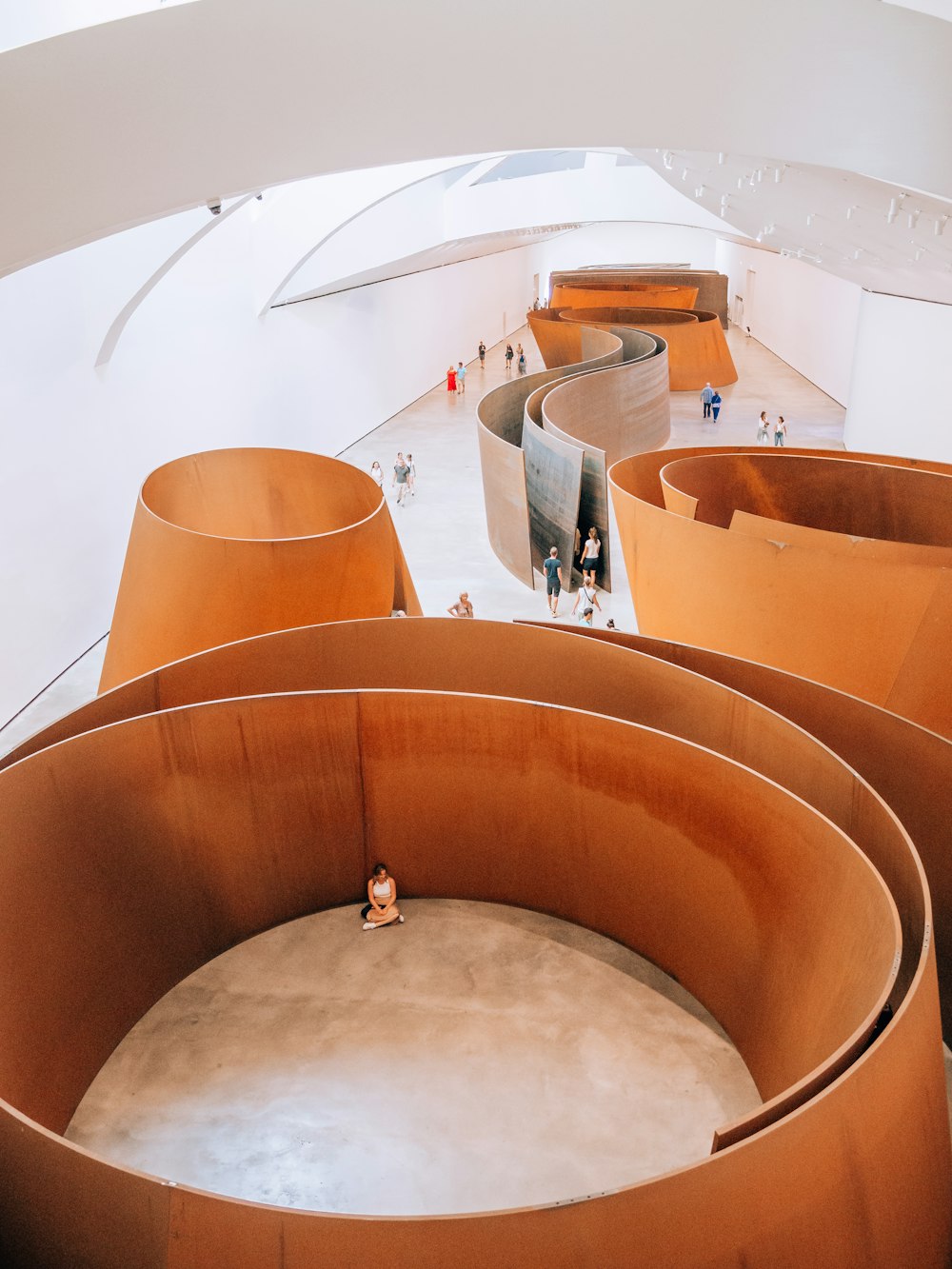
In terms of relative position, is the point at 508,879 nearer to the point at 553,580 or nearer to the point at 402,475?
the point at 553,580

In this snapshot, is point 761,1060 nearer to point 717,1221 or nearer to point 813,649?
point 717,1221

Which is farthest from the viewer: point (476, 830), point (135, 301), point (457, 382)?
point (457, 382)

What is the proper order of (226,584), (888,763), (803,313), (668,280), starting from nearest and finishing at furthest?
1. (888,763)
2. (226,584)
3. (803,313)
4. (668,280)

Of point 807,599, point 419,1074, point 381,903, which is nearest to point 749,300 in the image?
point 807,599

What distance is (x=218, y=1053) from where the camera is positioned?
620 centimetres

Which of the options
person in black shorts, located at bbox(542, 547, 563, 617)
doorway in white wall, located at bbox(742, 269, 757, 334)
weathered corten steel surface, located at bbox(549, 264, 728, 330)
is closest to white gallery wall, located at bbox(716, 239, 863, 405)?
doorway in white wall, located at bbox(742, 269, 757, 334)

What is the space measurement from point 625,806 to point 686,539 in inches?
132

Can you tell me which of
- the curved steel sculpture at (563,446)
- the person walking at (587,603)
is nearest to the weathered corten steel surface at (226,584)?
the person walking at (587,603)

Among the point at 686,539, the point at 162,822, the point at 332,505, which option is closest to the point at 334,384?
the point at 332,505

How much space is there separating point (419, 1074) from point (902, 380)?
16116 mm

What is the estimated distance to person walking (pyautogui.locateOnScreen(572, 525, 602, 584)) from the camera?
13953 millimetres

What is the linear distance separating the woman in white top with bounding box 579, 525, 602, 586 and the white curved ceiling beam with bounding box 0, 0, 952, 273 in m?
7.42

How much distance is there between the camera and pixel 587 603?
13.2m

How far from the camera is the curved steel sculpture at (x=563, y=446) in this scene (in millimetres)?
14133
